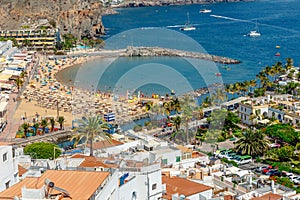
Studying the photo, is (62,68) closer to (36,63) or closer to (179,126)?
(36,63)

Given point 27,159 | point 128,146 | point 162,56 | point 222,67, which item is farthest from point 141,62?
point 27,159

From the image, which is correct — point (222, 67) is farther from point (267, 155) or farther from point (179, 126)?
point (267, 155)

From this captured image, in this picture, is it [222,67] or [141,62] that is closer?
[222,67]

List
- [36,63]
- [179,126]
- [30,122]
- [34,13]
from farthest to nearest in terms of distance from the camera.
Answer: [34,13] < [36,63] < [30,122] < [179,126]

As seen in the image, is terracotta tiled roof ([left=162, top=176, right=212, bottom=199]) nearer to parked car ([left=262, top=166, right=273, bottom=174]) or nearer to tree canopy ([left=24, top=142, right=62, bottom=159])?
tree canopy ([left=24, top=142, right=62, bottom=159])

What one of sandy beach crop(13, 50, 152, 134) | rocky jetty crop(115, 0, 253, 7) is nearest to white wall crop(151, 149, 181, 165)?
sandy beach crop(13, 50, 152, 134)

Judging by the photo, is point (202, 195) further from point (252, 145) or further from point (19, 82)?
point (19, 82)

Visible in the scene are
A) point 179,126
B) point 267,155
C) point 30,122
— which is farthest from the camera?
point 30,122

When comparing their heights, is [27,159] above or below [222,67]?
above
